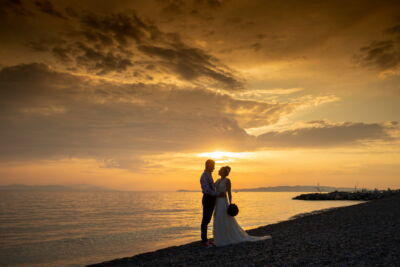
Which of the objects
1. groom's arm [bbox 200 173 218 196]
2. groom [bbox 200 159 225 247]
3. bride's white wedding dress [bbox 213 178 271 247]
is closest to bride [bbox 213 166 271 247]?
bride's white wedding dress [bbox 213 178 271 247]

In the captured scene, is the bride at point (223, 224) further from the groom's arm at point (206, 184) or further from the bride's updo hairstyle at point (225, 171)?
the groom's arm at point (206, 184)

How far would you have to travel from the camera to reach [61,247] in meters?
20.4

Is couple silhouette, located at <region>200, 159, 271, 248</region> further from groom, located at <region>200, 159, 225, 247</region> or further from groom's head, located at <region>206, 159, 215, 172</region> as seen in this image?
groom's head, located at <region>206, 159, 215, 172</region>

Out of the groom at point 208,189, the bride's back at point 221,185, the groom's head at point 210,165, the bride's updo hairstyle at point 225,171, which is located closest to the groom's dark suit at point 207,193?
the groom at point 208,189

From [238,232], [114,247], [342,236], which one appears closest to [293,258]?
[238,232]

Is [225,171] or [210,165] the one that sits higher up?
[210,165]

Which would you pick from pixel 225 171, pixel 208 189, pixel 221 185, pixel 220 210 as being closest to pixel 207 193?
pixel 208 189

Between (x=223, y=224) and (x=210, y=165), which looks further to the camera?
(x=223, y=224)

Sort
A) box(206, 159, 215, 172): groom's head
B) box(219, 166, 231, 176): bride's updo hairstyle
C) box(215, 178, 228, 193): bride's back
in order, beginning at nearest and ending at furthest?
1. box(206, 159, 215, 172): groom's head
2. box(219, 166, 231, 176): bride's updo hairstyle
3. box(215, 178, 228, 193): bride's back

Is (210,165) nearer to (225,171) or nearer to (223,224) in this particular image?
(225,171)

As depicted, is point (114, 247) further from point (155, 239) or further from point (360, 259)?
point (360, 259)

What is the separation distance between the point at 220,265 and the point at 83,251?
1271 cm

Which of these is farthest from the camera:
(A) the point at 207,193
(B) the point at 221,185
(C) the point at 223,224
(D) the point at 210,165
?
(C) the point at 223,224

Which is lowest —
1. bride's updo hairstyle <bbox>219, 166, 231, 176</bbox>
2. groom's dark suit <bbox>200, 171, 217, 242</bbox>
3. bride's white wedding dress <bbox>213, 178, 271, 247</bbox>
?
bride's white wedding dress <bbox>213, 178, 271, 247</bbox>
